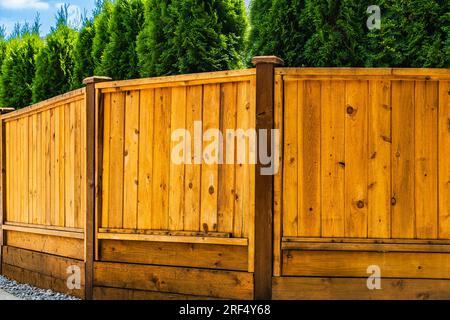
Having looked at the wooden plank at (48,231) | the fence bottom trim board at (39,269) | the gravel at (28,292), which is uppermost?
the wooden plank at (48,231)

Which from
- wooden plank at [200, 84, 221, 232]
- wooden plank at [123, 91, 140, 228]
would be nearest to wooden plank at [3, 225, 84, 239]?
wooden plank at [123, 91, 140, 228]

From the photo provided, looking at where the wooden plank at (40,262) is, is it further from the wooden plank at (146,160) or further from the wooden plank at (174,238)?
the wooden plank at (146,160)

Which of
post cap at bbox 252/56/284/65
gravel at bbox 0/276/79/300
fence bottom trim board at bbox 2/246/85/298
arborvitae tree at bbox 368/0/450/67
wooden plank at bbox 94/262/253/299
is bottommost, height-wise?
gravel at bbox 0/276/79/300

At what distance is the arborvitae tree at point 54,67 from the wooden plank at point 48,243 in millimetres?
2270

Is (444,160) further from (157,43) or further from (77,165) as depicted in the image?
(77,165)

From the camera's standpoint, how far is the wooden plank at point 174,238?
4531 mm

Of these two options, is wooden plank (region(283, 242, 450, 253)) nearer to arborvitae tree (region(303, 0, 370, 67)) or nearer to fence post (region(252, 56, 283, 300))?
fence post (region(252, 56, 283, 300))

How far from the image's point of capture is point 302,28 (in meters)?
5.20

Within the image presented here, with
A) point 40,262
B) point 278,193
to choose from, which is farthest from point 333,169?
point 40,262

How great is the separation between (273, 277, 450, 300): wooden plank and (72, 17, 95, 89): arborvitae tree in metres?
4.69

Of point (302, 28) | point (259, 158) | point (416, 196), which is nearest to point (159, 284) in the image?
point (259, 158)

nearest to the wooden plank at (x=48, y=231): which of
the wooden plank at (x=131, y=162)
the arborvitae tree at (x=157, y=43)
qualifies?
the wooden plank at (x=131, y=162)

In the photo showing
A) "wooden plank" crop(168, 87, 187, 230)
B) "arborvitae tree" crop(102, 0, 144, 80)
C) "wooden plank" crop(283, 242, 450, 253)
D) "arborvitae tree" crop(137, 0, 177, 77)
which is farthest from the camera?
"arborvitae tree" crop(102, 0, 144, 80)

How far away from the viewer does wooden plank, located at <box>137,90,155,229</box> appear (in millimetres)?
4957
